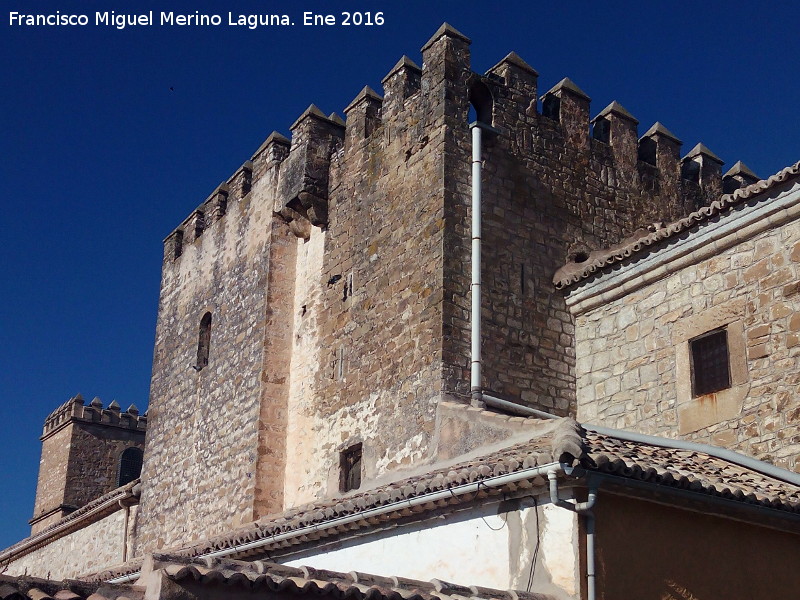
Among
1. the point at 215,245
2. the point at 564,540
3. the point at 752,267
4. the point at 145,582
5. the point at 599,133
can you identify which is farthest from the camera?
the point at 215,245

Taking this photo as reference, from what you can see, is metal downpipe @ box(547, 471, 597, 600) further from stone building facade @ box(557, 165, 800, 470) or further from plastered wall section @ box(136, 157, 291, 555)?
plastered wall section @ box(136, 157, 291, 555)

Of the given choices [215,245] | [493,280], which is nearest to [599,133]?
[493,280]

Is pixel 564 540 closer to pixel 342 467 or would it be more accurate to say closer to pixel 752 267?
pixel 752 267

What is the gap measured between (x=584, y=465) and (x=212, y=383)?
32.2 ft

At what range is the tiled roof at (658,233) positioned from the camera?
10.4 meters

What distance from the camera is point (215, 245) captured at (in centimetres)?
1769

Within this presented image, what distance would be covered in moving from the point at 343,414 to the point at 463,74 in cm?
455

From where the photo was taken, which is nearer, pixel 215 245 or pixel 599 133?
pixel 599 133

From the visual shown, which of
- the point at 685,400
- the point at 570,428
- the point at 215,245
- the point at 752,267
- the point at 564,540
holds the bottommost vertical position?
the point at 564,540

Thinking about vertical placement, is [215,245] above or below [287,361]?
above

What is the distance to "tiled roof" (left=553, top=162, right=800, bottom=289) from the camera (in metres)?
10.4

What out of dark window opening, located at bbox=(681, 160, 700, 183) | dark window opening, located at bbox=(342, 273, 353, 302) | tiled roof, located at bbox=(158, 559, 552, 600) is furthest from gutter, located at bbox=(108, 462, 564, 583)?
dark window opening, located at bbox=(681, 160, 700, 183)

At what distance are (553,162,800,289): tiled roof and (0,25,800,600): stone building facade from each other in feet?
0.10

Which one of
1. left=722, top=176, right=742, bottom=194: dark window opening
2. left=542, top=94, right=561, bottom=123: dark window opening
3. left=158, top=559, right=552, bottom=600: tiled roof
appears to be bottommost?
left=158, top=559, right=552, bottom=600: tiled roof
